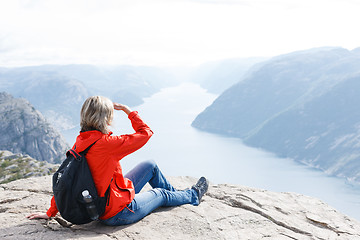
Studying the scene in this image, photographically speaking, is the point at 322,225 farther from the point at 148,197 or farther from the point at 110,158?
the point at 110,158

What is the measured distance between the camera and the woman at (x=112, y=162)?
4.12 metres

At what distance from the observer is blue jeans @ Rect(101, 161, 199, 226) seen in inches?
192

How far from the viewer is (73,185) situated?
4.17m

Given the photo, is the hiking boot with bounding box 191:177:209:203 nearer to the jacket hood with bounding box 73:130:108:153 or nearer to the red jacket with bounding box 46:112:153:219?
the red jacket with bounding box 46:112:153:219

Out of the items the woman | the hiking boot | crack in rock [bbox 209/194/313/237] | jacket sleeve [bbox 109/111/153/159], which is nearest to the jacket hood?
the woman

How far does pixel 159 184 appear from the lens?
602 cm

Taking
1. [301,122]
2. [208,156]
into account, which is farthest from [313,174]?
[301,122]

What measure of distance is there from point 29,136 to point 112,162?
397 ft

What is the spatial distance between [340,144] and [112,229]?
603 feet

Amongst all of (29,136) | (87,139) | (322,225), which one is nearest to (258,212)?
(322,225)

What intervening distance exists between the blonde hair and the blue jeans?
1436 millimetres

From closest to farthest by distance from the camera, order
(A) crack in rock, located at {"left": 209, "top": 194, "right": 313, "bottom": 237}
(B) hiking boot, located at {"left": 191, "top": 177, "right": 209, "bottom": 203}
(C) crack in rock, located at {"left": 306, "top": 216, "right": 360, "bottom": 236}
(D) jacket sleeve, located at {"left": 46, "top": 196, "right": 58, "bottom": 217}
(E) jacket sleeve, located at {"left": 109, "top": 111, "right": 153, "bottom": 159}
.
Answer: (E) jacket sleeve, located at {"left": 109, "top": 111, "right": 153, "bottom": 159}
(D) jacket sleeve, located at {"left": 46, "top": 196, "right": 58, "bottom": 217}
(A) crack in rock, located at {"left": 209, "top": 194, "right": 313, "bottom": 237}
(B) hiking boot, located at {"left": 191, "top": 177, "right": 209, "bottom": 203}
(C) crack in rock, located at {"left": 306, "top": 216, "right": 360, "bottom": 236}

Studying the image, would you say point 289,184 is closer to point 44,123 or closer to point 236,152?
point 236,152

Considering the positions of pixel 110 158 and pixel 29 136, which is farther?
pixel 29 136
